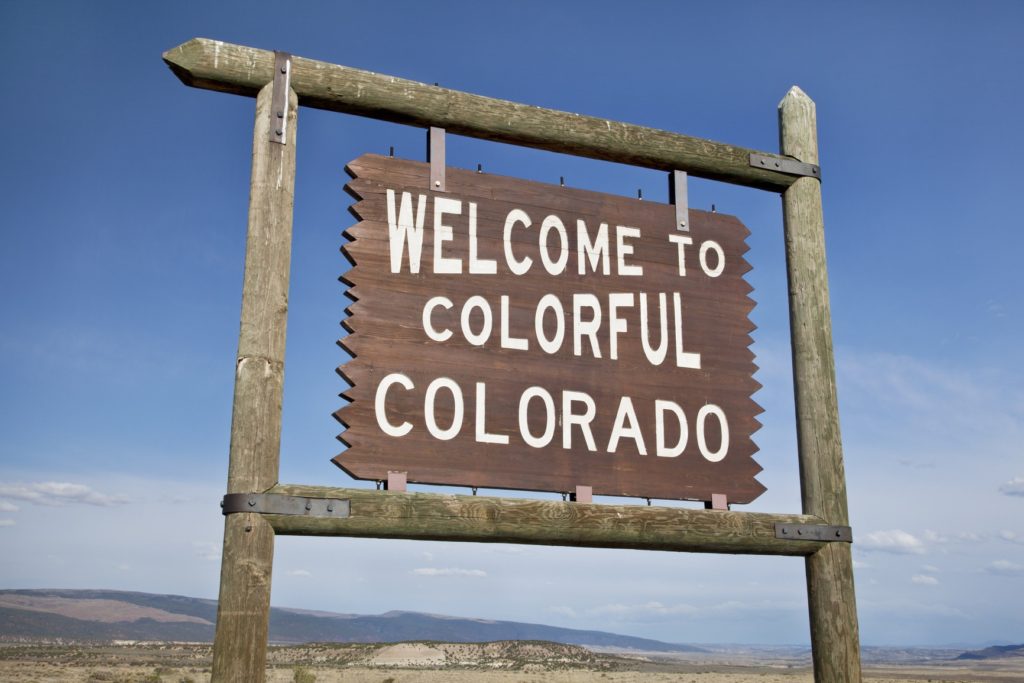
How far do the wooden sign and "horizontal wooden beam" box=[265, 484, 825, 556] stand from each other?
0.15 meters

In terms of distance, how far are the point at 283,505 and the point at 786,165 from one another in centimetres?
454

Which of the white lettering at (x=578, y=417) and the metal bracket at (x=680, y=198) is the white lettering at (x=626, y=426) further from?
the metal bracket at (x=680, y=198)

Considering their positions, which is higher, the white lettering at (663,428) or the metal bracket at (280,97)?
the metal bracket at (280,97)

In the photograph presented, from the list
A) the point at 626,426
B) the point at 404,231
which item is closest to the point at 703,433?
the point at 626,426

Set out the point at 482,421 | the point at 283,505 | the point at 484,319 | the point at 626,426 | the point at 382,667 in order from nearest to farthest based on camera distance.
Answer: the point at 283,505 → the point at 482,421 → the point at 484,319 → the point at 626,426 → the point at 382,667

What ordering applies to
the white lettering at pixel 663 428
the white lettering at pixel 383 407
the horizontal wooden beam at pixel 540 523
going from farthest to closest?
the white lettering at pixel 663 428 → the white lettering at pixel 383 407 → the horizontal wooden beam at pixel 540 523

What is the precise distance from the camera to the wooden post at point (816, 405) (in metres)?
Result: 6.80

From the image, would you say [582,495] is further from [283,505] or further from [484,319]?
[283,505]

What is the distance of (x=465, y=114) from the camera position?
6520 mm

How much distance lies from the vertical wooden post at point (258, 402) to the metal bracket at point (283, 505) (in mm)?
52

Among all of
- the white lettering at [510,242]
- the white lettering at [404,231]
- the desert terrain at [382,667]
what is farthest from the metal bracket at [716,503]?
the desert terrain at [382,667]

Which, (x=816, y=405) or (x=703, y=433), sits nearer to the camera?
(x=703, y=433)

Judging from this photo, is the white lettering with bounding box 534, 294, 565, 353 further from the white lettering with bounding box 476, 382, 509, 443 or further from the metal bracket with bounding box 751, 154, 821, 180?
the metal bracket with bounding box 751, 154, 821, 180

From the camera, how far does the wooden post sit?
6.80m
